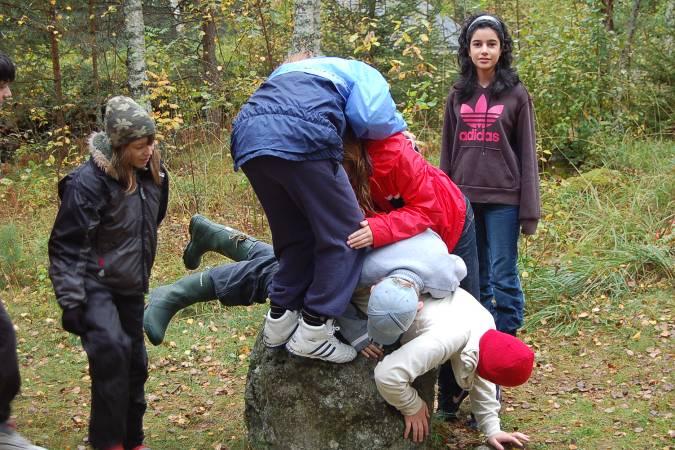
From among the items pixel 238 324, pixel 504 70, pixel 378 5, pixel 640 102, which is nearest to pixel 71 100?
pixel 378 5

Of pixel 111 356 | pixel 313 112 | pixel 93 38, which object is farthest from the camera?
pixel 93 38

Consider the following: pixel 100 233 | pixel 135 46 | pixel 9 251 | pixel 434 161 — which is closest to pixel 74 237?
pixel 100 233

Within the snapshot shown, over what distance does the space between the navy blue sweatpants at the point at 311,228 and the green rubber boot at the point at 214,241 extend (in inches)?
45.2

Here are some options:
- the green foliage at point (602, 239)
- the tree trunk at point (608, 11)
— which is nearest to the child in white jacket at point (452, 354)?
the green foliage at point (602, 239)

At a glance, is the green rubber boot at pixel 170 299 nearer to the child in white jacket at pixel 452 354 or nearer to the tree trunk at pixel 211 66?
the child in white jacket at pixel 452 354

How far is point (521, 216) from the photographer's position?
13.7ft

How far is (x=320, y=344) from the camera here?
338cm

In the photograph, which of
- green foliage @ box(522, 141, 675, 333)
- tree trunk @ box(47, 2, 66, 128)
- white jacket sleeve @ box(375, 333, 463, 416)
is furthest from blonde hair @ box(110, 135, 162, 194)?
tree trunk @ box(47, 2, 66, 128)

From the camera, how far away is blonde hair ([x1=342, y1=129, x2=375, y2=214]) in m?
3.22

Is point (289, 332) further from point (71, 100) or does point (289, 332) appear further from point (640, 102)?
point (71, 100)

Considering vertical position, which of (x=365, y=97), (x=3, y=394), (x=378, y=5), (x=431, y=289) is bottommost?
(x=3, y=394)

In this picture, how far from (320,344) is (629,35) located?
7.97 m

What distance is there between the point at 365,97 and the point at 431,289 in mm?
898

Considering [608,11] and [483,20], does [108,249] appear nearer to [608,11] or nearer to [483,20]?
[483,20]
